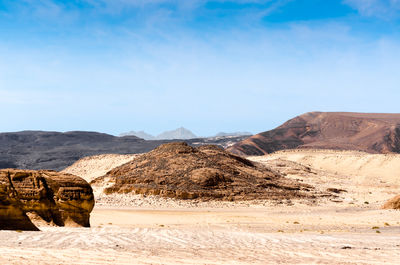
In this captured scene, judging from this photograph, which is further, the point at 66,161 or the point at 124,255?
the point at 66,161

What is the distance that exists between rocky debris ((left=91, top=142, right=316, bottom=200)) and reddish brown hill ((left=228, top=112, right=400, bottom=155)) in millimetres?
57973

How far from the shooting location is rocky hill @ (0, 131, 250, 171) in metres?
106

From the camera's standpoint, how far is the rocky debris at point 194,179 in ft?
116

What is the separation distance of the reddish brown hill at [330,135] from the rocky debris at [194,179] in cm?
5797

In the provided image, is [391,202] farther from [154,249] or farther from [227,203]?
[154,249]


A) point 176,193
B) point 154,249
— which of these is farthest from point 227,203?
point 154,249

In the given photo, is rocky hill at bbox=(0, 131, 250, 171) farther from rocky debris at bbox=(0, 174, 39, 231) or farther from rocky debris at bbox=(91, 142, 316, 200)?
rocky debris at bbox=(0, 174, 39, 231)

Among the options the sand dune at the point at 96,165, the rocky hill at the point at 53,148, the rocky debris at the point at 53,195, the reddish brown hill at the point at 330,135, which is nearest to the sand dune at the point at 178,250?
the rocky debris at the point at 53,195

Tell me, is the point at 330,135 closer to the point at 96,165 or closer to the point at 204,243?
the point at 96,165

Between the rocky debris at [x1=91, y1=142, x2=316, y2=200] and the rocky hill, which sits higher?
the rocky hill

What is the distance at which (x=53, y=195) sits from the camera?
16281 mm

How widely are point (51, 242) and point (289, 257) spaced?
5.57m

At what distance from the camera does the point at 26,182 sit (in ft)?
51.0

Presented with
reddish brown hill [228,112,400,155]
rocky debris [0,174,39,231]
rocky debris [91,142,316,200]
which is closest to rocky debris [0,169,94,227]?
rocky debris [0,174,39,231]
